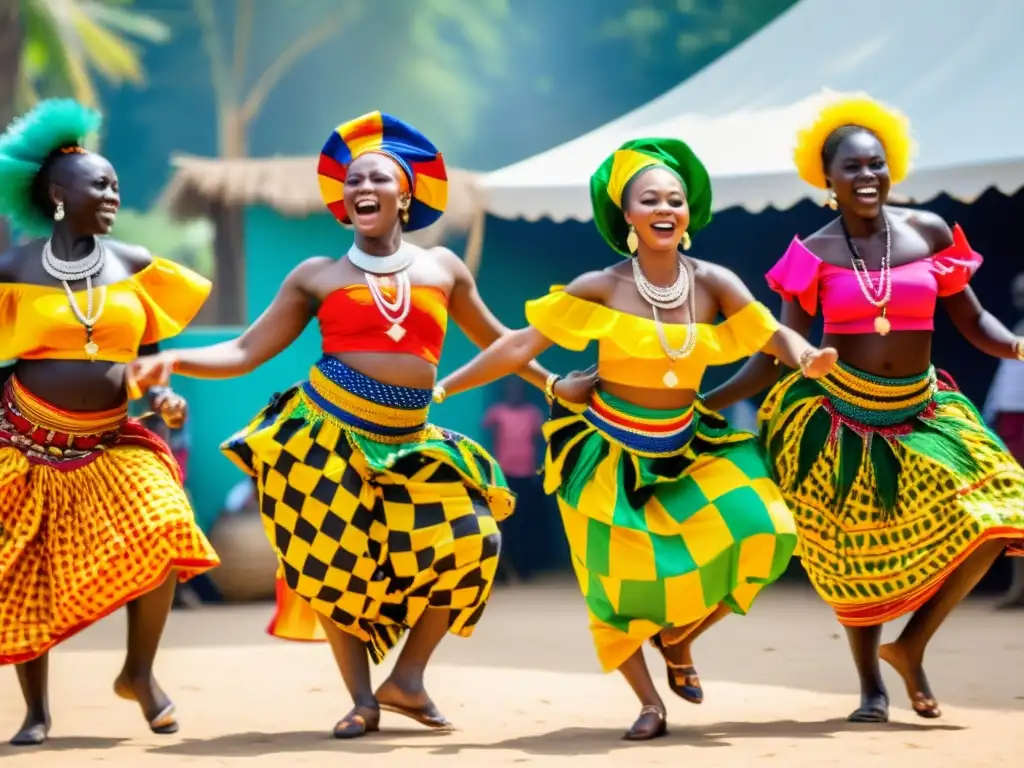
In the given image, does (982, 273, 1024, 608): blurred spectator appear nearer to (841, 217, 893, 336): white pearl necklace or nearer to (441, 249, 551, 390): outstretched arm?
(841, 217, 893, 336): white pearl necklace

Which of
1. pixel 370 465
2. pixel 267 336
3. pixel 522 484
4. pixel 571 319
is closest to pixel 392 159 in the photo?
pixel 267 336

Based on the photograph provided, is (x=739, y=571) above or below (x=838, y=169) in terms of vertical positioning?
below

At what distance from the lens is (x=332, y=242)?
515 inches

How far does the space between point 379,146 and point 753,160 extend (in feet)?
17.9

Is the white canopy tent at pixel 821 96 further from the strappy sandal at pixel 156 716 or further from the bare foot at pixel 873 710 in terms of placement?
the strappy sandal at pixel 156 716

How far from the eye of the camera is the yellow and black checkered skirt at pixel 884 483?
658 centimetres

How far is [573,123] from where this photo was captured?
119 ft

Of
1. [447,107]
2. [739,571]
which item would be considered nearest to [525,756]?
[739,571]

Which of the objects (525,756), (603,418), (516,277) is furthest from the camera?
(516,277)

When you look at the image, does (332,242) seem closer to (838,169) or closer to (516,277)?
(516,277)

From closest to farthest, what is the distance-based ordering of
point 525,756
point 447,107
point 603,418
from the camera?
point 525,756, point 603,418, point 447,107

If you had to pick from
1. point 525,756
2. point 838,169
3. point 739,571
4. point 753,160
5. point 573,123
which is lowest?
point 525,756

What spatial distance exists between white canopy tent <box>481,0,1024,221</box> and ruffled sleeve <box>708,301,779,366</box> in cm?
457

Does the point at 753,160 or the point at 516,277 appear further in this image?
the point at 516,277
